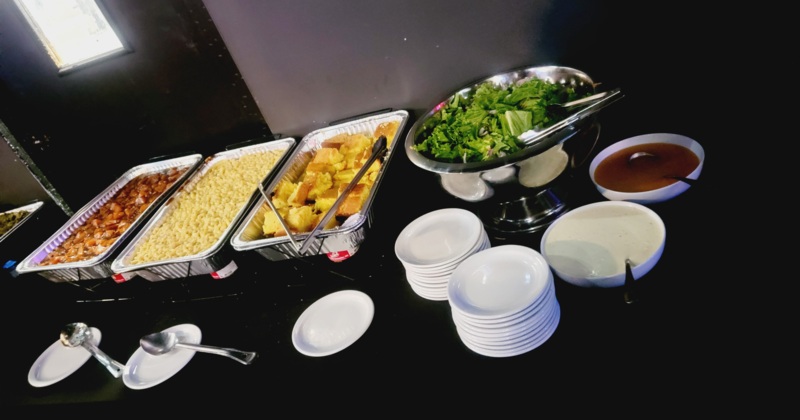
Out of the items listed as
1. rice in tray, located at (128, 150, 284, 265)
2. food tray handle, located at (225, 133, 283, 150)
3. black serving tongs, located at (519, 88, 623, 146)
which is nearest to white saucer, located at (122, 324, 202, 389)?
rice in tray, located at (128, 150, 284, 265)

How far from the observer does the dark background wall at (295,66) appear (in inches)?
81.4

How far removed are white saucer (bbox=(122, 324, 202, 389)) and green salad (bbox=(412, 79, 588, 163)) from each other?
1352 mm

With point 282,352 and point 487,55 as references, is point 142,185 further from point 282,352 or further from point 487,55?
point 487,55

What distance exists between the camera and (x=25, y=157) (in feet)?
10.2

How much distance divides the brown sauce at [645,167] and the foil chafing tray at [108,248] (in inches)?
101

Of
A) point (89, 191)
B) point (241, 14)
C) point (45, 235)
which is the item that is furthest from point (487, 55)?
point (45, 235)

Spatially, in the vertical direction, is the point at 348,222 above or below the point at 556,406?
above

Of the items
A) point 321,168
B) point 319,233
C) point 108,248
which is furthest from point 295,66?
point 108,248

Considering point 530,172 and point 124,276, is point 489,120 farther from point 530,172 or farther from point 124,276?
point 124,276

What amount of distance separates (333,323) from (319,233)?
397 millimetres

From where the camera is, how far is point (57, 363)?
6.97 feet

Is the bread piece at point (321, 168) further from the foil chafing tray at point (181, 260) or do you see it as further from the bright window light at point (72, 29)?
the bright window light at point (72, 29)

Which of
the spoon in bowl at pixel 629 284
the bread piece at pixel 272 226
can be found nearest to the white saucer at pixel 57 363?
the bread piece at pixel 272 226

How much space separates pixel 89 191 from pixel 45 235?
449 millimetres
